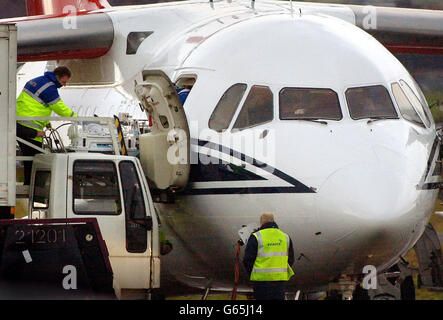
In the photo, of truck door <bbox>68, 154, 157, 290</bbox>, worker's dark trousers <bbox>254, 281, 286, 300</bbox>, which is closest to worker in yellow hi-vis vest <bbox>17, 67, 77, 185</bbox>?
truck door <bbox>68, 154, 157, 290</bbox>

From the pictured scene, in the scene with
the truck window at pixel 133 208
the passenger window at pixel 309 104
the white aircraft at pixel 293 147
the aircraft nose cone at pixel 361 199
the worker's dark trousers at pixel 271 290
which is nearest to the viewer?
the aircraft nose cone at pixel 361 199

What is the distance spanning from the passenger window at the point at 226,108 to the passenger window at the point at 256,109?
95 millimetres

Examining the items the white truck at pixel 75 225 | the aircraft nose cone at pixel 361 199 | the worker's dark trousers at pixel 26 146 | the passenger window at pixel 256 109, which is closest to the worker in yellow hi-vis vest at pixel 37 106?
the worker's dark trousers at pixel 26 146

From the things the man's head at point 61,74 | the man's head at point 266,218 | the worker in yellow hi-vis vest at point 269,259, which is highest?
the man's head at point 61,74

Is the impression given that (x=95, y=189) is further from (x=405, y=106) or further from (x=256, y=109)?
(x=405, y=106)

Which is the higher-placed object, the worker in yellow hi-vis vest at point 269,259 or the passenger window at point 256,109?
the passenger window at point 256,109

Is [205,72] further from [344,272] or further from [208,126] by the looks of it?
[344,272]

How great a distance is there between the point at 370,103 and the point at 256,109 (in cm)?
114

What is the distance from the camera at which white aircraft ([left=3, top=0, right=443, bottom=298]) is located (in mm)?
12125

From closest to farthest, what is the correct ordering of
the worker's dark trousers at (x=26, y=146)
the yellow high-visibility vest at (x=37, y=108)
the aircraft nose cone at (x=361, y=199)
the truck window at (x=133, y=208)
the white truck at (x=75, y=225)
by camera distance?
the white truck at (x=75, y=225) < the aircraft nose cone at (x=361, y=199) < the truck window at (x=133, y=208) < the worker's dark trousers at (x=26, y=146) < the yellow high-visibility vest at (x=37, y=108)

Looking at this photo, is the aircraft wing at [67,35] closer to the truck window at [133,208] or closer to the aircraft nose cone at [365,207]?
the truck window at [133,208]

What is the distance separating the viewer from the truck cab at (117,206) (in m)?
12.8
